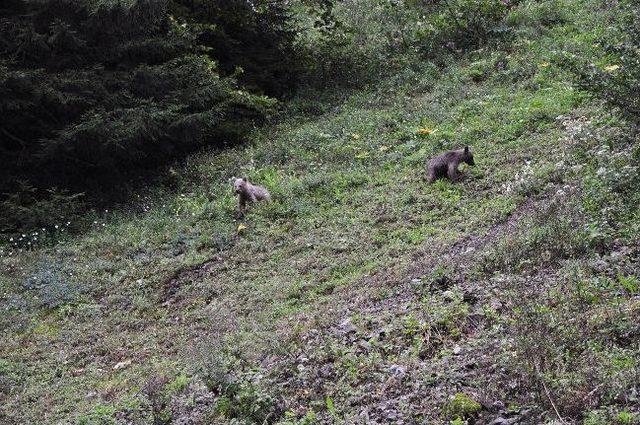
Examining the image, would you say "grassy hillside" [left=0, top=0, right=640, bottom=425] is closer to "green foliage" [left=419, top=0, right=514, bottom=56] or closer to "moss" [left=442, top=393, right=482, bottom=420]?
"moss" [left=442, top=393, right=482, bottom=420]

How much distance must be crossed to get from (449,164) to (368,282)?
3613 millimetres

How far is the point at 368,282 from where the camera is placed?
8.38m

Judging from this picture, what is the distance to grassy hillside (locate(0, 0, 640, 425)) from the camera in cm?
541

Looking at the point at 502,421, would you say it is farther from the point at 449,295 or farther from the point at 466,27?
the point at 466,27

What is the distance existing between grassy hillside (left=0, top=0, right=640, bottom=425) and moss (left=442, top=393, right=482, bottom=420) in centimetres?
2

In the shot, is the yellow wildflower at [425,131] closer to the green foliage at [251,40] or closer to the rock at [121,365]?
the green foliage at [251,40]

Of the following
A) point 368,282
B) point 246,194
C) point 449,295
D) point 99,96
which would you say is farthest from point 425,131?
point 449,295

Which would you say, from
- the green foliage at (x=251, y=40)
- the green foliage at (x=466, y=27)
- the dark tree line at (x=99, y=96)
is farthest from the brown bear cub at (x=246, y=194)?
the green foliage at (x=466, y=27)

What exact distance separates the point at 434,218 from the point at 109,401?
5335mm

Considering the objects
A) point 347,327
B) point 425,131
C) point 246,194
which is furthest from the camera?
point 425,131

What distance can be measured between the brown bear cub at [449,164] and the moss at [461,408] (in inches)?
249

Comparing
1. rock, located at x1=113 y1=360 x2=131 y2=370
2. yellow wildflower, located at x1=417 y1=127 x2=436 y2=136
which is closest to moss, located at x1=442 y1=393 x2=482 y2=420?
rock, located at x1=113 y1=360 x2=131 y2=370

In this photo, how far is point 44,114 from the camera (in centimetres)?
1470

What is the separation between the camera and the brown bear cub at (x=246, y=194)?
1230cm
